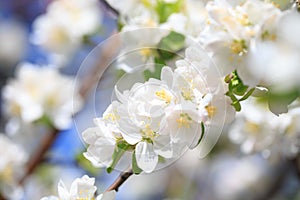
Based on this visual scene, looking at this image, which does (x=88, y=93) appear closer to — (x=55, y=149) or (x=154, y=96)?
(x=55, y=149)

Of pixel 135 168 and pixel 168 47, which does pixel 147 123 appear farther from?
pixel 168 47

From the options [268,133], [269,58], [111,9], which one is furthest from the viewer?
[268,133]

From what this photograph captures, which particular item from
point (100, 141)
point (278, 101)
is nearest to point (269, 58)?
point (278, 101)

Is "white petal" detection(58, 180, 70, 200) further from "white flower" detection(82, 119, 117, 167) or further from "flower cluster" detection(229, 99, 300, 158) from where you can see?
"flower cluster" detection(229, 99, 300, 158)

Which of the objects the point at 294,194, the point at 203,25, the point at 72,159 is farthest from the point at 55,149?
the point at 203,25

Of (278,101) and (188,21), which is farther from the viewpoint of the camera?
(188,21)

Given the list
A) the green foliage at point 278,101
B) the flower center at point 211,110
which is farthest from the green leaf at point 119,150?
the green foliage at point 278,101

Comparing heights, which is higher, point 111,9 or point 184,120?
point 184,120

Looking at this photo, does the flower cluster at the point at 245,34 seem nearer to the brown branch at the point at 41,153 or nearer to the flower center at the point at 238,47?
the flower center at the point at 238,47
